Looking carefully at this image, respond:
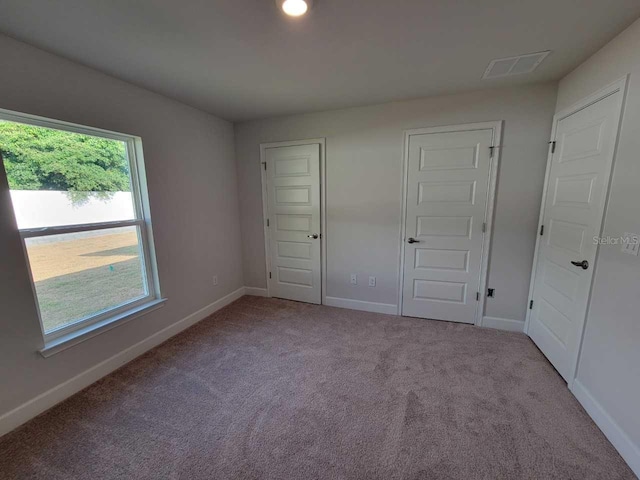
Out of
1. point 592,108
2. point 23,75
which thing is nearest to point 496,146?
point 592,108

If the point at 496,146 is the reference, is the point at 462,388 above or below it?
below

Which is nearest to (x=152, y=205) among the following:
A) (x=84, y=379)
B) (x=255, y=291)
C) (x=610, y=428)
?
(x=84, y=379)

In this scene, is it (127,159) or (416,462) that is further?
(127,159)

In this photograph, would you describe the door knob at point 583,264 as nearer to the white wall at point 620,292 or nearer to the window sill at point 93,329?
the white wall at point 620,292

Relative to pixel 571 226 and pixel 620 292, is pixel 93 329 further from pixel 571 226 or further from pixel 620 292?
pixel 571 226

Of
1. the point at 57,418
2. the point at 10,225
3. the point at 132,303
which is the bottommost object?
the point at 57,418

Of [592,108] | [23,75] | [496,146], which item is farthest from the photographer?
[496,146]

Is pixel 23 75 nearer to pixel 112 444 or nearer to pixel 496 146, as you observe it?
pixel 112 444

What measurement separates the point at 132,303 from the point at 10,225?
1.07 metres

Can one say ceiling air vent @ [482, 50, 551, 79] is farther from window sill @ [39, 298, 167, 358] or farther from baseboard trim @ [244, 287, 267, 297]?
window sill @ [39, 298, 167, 358]

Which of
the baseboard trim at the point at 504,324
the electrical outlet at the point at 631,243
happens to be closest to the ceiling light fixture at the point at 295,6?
the electrical outlet at the point at 631,243

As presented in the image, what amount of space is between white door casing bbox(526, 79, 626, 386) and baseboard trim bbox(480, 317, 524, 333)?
6.6 inches

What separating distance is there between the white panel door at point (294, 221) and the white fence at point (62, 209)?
63.3 inches

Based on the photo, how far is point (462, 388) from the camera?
194 centimetres
